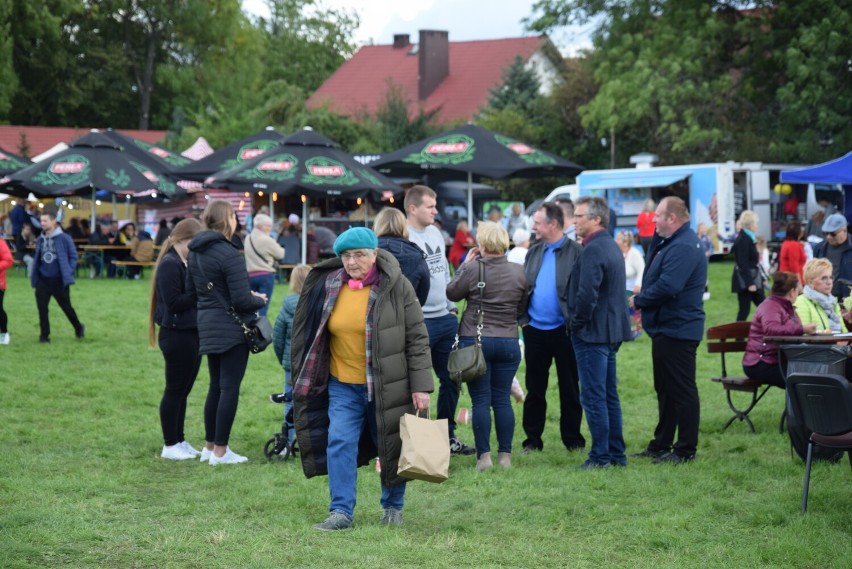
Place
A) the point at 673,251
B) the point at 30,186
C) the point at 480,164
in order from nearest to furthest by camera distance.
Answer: the point at 673,251 → the point at 480,164 → the point at 30,186

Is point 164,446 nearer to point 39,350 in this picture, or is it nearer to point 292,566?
point 292,566

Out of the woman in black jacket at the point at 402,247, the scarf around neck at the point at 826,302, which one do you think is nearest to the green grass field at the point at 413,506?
the scarf around neck at the point at 826,302

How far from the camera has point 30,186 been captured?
2700 cm

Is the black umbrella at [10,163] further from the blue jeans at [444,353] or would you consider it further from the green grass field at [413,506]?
the blue jeans at [444,353]

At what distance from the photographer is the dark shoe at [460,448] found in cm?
952

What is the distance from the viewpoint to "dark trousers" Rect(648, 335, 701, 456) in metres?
8.89

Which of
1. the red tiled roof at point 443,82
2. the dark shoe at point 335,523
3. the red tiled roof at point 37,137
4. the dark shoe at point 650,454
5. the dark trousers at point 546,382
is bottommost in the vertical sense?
the dark shoe at point 650,454

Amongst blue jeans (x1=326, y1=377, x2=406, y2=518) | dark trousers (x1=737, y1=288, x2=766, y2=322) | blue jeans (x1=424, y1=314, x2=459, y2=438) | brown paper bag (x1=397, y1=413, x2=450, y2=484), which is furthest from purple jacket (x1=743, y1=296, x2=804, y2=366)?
dark trousers (x1=737, y1=288, x2=766, y2=322)

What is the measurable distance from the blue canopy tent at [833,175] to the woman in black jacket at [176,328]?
6.43 m

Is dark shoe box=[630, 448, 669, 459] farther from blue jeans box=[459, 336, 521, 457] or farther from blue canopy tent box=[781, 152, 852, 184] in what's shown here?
blue canopy tent box=[781, 152, 852, 184]

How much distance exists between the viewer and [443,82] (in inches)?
2324

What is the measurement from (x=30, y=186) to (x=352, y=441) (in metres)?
21.9

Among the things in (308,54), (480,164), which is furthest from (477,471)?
(308,54)

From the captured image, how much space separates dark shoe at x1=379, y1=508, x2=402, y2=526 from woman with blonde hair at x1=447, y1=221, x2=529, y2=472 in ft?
5.95
